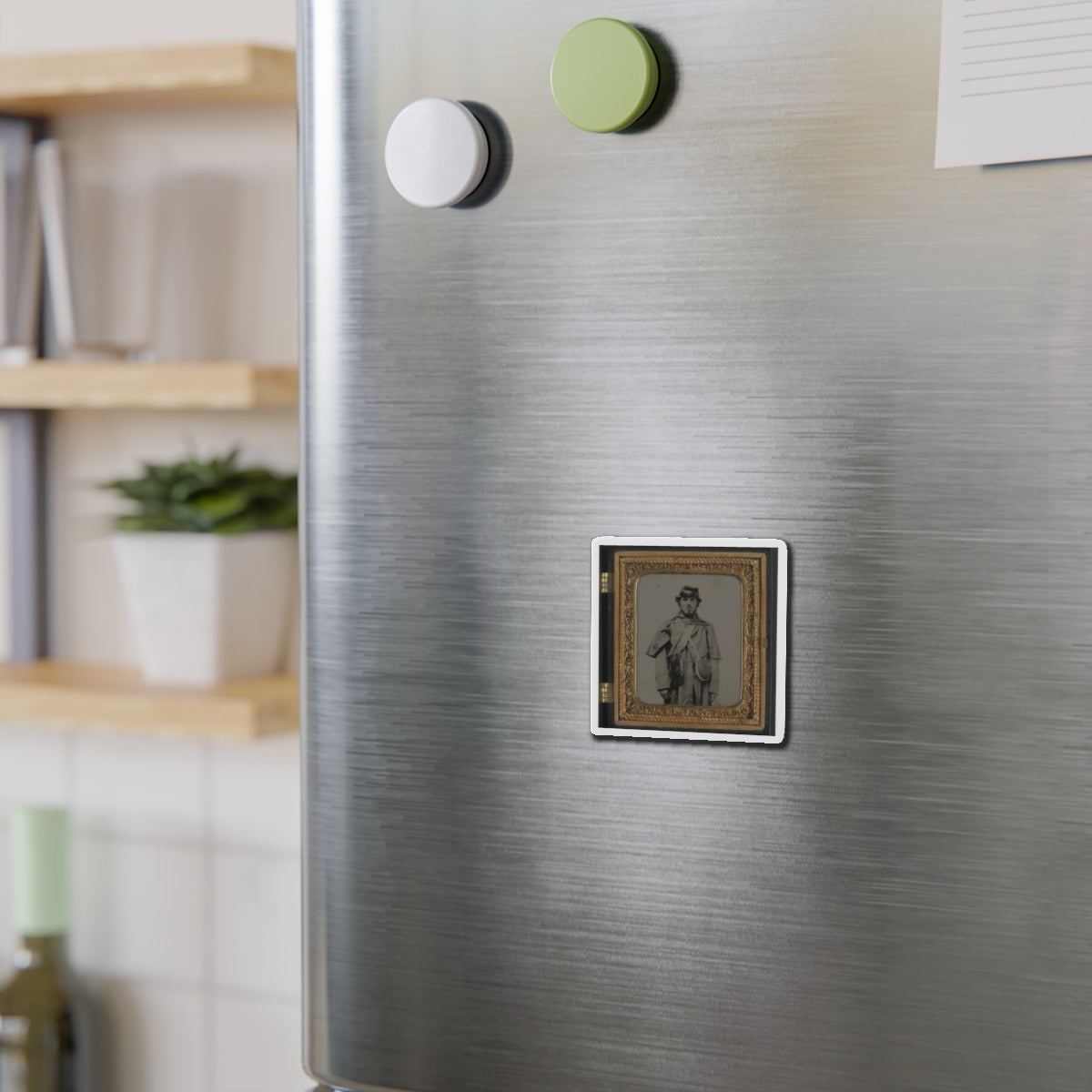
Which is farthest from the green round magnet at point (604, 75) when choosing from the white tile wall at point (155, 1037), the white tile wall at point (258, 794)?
the white tile wall at point (155, 1037)

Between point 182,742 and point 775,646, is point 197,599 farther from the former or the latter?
point 775,646

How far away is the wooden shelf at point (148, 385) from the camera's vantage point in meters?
1.03

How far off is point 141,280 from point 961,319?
823 mm

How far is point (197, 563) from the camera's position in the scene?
111 centimetres

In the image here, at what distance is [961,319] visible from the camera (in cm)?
50

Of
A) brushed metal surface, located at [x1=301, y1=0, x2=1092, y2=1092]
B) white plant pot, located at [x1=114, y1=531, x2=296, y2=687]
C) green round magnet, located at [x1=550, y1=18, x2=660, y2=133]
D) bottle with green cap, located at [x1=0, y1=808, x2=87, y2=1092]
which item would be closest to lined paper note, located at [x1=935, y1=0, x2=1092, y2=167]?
brushed metal surface, located at [x1=301, y1=0, x2=1092, y2=1092]

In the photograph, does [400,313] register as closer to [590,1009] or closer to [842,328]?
[842,328]

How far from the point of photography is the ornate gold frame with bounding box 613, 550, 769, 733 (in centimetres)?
52

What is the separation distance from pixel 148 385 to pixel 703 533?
673 millimetres

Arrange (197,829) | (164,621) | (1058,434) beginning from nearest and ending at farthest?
(1058,434) → (164,621) → (197,829)

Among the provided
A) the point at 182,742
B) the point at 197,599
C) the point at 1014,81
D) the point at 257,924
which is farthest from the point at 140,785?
the point at 1014,81

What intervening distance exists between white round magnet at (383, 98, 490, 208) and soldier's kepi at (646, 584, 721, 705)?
0.19 metres

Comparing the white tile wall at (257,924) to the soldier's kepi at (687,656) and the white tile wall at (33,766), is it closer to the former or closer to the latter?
the white tile wall at (33,766)

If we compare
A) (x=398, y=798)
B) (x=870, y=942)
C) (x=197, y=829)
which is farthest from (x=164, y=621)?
(x=870, y=942)
